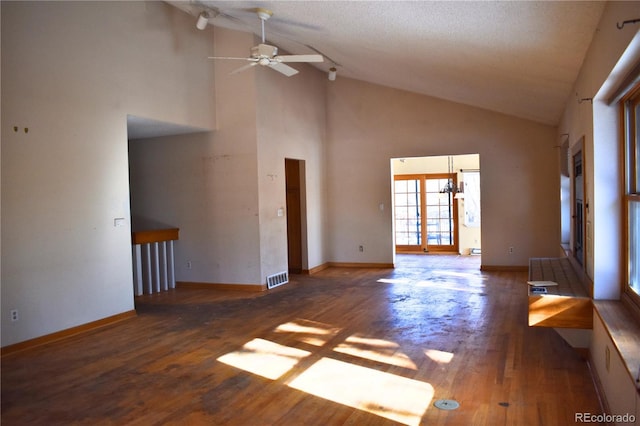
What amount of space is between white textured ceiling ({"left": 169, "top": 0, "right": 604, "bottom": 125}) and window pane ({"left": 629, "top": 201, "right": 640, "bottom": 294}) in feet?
4.02

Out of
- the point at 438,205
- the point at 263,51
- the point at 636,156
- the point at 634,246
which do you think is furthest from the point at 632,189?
the point at 438,205

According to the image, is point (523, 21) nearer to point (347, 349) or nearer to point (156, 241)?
point (347, 349)

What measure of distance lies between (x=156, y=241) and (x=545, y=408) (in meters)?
5.88

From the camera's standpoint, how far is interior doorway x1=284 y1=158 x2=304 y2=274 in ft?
29.2

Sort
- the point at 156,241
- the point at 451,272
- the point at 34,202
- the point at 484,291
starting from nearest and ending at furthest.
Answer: the point at 34,202 < the point at 484,291 < the point at 156,241 < the point at 451,272

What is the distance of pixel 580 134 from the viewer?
4.38m

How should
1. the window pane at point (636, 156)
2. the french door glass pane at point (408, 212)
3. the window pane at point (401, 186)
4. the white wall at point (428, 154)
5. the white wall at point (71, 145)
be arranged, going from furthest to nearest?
the window pane at point (401, 186) → the french door glass pane at point (408, 212) → the white wall at point (428, 154) → the white wall at point (71, 145) → the window pane at point (636, 156)

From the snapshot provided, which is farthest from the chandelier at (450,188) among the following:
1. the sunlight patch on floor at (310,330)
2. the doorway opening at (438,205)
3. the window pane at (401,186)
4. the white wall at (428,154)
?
the sunlight patch on floor at (310,330)

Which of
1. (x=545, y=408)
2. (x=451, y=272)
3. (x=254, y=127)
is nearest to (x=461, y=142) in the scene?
(x=451, y=272)

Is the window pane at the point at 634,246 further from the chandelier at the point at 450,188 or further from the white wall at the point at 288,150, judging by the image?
the chandelier at the point at 450,188

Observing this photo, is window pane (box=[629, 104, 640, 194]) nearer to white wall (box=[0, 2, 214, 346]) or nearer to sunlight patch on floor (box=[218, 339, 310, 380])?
sunlight patch on floor (box=[218, 339, 310, 380])

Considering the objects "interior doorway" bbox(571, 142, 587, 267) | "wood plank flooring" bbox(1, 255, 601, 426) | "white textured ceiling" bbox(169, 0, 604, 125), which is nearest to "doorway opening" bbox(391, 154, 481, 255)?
"white textured ceiling" bbox(169, 0, 604, 125)

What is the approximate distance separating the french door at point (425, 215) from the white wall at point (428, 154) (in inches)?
107

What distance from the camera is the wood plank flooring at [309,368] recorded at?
10.3 ft
